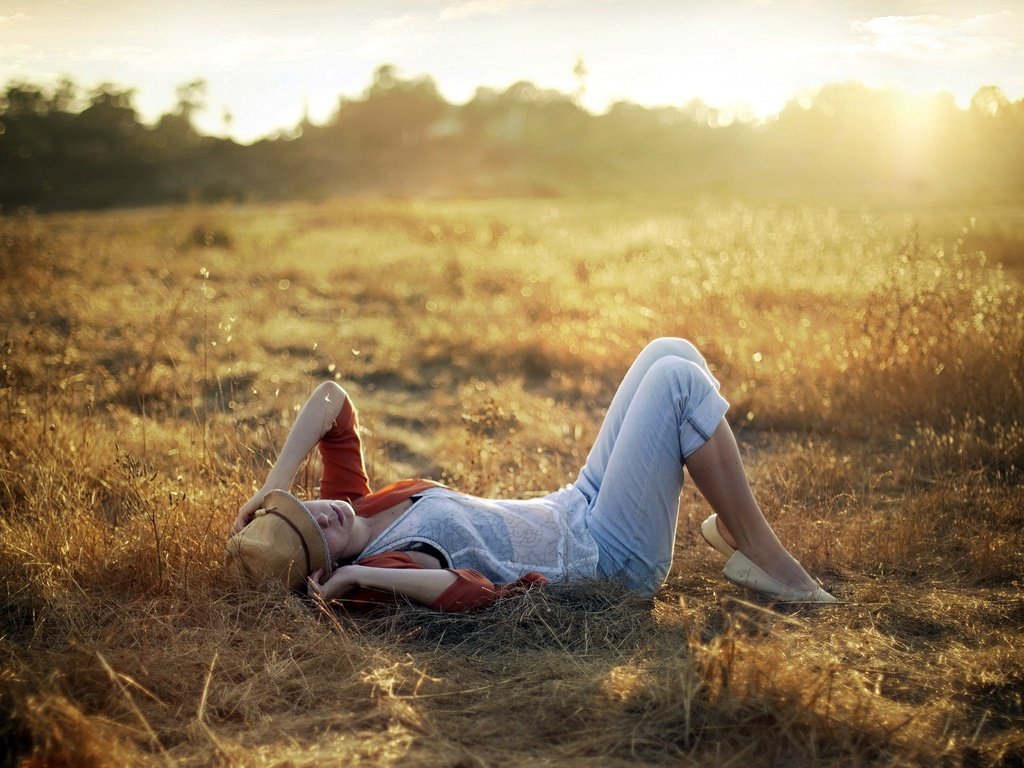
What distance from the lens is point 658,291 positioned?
28.1 feet

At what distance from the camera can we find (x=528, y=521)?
3.18 meters

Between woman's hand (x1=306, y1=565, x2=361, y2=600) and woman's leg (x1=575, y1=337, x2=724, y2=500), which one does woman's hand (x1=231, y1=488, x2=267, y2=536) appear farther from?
woman's leg (x1=575, y1=337, x2=724, y2=500)

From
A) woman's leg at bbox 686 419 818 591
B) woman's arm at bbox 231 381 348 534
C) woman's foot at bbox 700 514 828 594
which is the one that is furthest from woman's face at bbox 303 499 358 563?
woman's foot at bbox 700 514 828 594

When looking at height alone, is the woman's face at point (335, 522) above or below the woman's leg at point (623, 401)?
below

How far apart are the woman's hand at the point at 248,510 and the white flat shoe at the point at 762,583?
5.76 ft

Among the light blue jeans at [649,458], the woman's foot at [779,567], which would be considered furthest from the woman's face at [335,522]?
the woman's foot at [779,567]

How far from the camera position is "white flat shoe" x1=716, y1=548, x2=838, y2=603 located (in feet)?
10.3

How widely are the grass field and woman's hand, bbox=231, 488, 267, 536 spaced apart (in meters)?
0.28

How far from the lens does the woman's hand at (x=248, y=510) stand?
298 centimetres

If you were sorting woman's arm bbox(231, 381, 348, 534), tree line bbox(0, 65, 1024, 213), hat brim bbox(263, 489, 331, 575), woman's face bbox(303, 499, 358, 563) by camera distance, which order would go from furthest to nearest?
1. tree line bbox(0, 65, 1024, 213)
2. woman's arm bbox(231, 381, 348, 534)
3. woman's face bbox(303, 499, 358, 563)
4. hat brim bbox(263, 489, 331, 575)

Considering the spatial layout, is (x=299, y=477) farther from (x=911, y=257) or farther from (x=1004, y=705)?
(x=911, y=257)

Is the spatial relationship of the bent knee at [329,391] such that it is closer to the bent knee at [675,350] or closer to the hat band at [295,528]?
the hat band at [295,528]

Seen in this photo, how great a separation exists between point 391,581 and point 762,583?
4.56 feet

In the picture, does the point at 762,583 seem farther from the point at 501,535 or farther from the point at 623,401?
the point at 501,535
